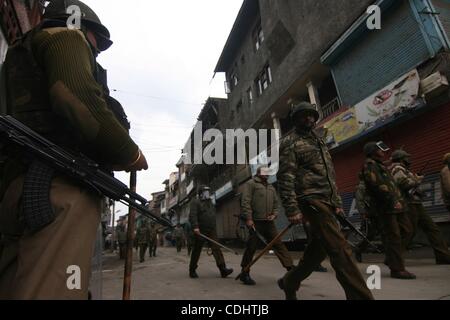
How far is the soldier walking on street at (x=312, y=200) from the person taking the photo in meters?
2.84

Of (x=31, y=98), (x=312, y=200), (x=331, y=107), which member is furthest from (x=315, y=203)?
(x=331, y=107)

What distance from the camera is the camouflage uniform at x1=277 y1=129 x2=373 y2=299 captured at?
278 cm

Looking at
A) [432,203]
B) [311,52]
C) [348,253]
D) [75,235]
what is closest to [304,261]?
[348,253]

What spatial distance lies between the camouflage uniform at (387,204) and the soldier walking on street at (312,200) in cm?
167

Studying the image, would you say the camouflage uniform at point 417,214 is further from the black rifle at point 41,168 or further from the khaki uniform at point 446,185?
the black rifle at point 41,168

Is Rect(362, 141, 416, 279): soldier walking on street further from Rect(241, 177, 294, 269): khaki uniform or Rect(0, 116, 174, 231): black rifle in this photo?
Answer: Rect(0, 116, 174, 231): black rifle

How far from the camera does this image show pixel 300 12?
14.1 metres

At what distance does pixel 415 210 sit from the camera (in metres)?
5.79

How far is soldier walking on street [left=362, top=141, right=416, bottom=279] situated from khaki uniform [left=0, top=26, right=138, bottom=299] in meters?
4.24

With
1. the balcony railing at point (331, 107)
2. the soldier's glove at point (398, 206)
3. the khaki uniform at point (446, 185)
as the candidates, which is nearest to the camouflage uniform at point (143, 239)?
the balcony railing at point (331, 107)

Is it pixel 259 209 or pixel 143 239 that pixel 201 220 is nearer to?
pixel 259 209
